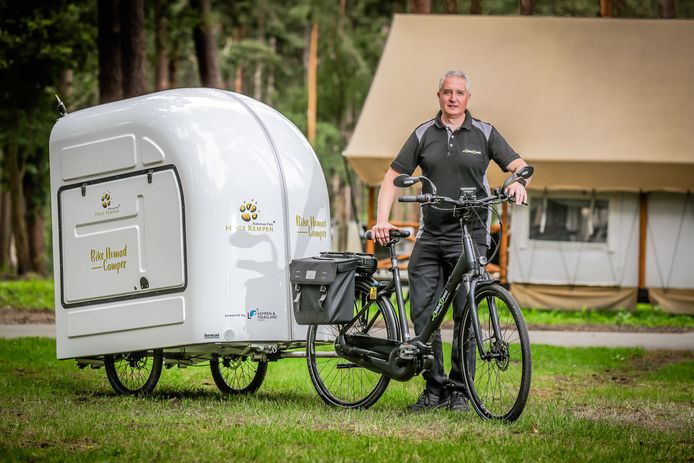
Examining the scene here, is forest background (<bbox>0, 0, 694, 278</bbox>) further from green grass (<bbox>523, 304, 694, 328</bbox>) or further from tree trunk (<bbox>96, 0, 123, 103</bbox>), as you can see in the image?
green grass (<bbox>523, 304, 694, 328</bbox>)

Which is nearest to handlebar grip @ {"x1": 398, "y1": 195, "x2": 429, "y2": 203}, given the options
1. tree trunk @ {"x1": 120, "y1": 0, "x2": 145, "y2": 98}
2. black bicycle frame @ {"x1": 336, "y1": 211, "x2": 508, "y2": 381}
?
black bicycle frame @ {"x1": 336, "y1": 211, "x2": 508, "y2": 381}

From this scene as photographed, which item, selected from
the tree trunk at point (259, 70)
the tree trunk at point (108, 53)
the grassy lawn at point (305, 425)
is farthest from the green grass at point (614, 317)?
the tree trunk at point (259, 70)

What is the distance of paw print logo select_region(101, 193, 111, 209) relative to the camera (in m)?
8.29

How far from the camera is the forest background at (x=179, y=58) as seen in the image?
21.2 meters

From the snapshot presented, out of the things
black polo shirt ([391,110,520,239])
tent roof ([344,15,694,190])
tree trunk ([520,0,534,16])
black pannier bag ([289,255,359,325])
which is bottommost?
black pannier bag ([289,255,359,325])

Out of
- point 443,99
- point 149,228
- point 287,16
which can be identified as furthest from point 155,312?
point 287,16

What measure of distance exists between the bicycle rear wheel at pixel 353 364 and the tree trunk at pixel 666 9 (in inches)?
599

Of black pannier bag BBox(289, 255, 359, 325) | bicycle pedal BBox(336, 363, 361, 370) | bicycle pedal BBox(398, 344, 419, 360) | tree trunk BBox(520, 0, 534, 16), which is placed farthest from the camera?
tree trunk BBox(520, 0, 534, 16)

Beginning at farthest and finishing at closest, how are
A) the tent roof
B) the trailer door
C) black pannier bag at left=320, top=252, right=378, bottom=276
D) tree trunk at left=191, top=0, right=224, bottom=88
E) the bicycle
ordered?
tree trunk at left=191, top=0, right=224, bottom=88 < the tent roof < the trailer door < black pannier bag at left=320, top=252, right=378, bottom=276 < the bicycle

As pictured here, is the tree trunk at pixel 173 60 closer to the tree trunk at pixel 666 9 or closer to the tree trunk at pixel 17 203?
the tree trunk at pixel 17 203

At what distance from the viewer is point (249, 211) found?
7863 mm

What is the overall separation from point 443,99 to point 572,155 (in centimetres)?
1117

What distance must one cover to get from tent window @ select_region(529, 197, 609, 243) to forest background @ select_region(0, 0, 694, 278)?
3.12 m

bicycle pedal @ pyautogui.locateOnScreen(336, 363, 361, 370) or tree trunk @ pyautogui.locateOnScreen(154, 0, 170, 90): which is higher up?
tree trunk @ pyautogui.locateOnScreen(154, 0, 170, 90)
